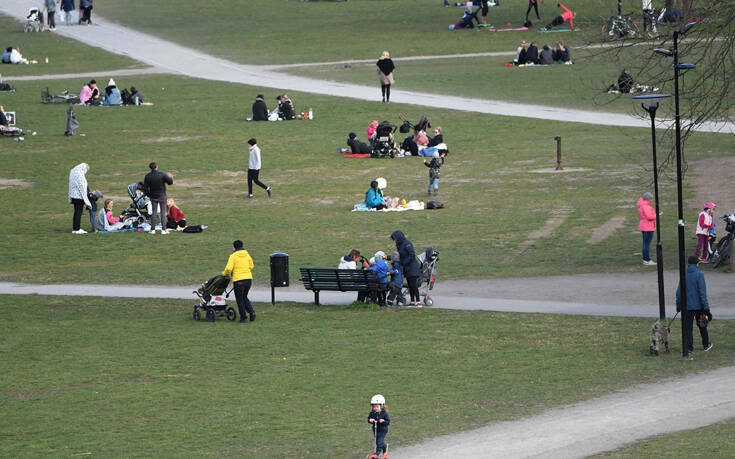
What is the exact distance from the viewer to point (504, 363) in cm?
1694

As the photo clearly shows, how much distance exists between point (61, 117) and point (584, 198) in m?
25.0

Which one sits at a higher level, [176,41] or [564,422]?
[176,41]

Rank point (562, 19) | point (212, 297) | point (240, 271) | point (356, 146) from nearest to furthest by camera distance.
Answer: point (240, 271) → point (212, 297) → point (356, 146) → point (562, 19)

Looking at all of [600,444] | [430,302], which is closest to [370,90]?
[430,302]

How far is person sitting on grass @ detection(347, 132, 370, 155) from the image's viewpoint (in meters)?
38.6

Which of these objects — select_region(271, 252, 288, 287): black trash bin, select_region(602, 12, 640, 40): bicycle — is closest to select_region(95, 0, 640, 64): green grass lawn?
select_region(602, 12, 640, 40): bicycle

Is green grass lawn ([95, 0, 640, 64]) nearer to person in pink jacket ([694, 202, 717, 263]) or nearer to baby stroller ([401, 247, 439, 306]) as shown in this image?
person in pink jacket ([694, 202, 717, 263])

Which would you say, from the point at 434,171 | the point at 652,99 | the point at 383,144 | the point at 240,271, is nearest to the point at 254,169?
the point at 434,171

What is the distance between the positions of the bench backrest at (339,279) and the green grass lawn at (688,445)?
8.42 meters

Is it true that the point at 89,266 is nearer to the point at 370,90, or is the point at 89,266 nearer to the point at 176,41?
the point at 370,90

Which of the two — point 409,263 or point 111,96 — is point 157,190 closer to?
point 409,263

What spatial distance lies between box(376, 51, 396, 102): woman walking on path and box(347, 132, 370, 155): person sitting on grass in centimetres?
744

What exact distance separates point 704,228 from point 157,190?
43.9 feet

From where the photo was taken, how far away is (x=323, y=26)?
71938 mm
